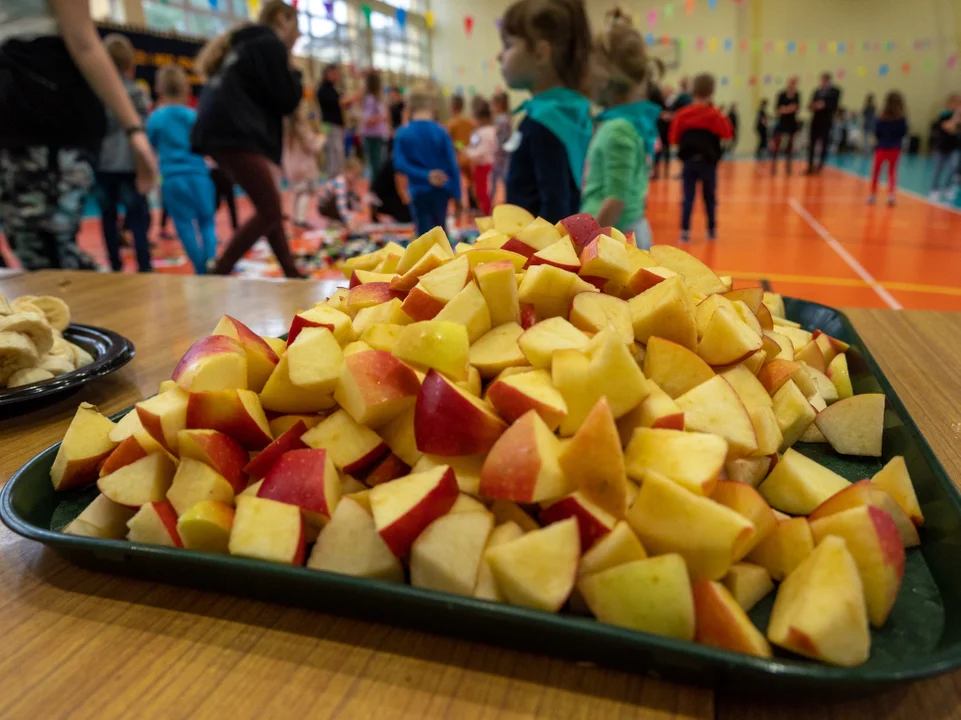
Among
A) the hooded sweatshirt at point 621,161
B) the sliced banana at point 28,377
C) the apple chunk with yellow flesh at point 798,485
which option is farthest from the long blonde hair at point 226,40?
the apple chunk with yellow flesh at point 798,485

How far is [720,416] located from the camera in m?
0.52

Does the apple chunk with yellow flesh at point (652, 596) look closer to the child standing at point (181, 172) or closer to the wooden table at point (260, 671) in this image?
the wooden table at point (260, 671)

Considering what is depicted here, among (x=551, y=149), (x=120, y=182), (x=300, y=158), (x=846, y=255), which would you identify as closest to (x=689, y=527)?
(x=551, y=149)

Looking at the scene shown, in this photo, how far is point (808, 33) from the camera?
45.1ft

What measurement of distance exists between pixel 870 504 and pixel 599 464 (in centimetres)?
19

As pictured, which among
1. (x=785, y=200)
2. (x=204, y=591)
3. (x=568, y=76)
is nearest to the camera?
(x=204, y=591)

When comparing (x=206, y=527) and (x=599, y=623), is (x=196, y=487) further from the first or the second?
(x=599, y=623)

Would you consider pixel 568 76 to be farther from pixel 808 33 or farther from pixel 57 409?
pixel 808 33

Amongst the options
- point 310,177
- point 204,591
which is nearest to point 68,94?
point 204,591

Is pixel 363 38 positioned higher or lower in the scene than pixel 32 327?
higher

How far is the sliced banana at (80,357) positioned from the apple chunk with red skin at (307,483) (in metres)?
0.59

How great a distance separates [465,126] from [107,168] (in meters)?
4.71

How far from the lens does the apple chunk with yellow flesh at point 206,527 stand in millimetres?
467

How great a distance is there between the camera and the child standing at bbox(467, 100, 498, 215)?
20.8 feet
